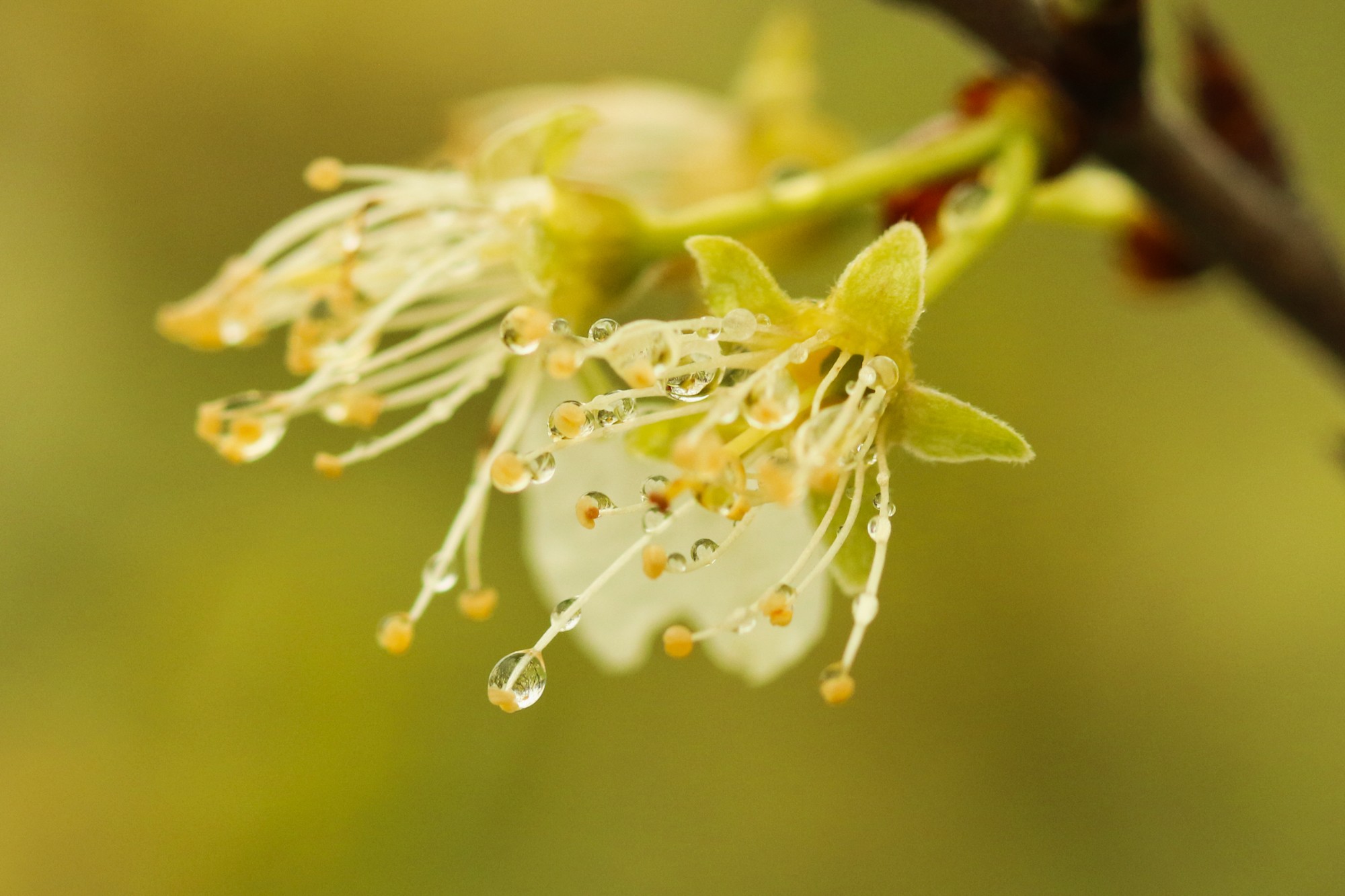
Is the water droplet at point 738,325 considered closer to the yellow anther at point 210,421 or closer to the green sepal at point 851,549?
the green sepal at point 851,549

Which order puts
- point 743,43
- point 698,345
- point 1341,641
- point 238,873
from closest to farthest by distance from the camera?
1. point 698,345
2. point 238,873
3. point 1341,641
4. point 743,43

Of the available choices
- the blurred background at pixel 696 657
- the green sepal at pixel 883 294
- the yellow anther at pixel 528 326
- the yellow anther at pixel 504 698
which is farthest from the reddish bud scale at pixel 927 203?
the blurred background at pixel 696 657

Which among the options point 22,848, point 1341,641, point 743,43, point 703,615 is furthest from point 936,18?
point 743,43

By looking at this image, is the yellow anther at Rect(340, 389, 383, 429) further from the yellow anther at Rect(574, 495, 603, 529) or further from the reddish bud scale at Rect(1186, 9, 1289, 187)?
the reddish bud scale at Rect(1186, 9, 1289, 187)

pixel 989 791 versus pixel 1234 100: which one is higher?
pixel 1234 100

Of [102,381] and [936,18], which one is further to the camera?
[102,381]

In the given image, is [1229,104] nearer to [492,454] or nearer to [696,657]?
[492,454]

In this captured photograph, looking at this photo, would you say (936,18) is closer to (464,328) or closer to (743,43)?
(464,328)
